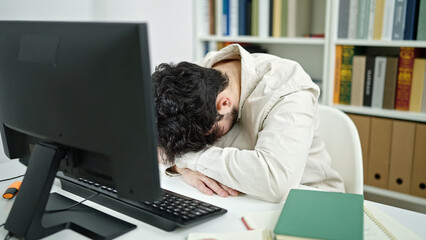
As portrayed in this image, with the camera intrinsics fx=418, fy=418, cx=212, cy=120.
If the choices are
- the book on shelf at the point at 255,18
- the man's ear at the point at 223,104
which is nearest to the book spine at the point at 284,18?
the book on shelf at the point at 255,18

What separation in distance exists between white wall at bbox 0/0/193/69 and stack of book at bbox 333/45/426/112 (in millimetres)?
971

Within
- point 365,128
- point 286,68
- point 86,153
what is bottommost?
point 365,128

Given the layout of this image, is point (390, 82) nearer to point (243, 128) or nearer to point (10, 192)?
point (243, 128)

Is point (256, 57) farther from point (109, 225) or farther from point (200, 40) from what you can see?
point (200, 40)

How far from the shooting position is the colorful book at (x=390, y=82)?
1.95m

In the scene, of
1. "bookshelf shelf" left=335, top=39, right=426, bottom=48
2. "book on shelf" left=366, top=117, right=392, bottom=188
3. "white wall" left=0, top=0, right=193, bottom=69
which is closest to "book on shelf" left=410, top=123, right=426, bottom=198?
"book on shelf" left=366, top=117, right=392, bottom=188

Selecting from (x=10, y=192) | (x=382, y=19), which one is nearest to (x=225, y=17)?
(x=382, y=19)

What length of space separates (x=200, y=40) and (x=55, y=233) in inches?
74.2

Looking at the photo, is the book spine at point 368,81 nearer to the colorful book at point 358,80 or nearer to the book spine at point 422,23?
the colorful book at point 358,80

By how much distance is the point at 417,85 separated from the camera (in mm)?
1914

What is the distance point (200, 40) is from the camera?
2.59 m

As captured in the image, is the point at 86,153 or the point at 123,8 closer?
the point at 86,153

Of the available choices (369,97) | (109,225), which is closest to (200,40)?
(369,97)

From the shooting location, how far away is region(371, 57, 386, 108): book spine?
1.99 m
